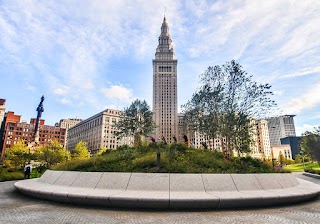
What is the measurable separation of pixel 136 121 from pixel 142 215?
33.8 meters

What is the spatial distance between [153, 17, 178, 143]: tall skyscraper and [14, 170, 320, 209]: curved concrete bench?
93554 millimetres

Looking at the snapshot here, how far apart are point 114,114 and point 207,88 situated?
10234cm

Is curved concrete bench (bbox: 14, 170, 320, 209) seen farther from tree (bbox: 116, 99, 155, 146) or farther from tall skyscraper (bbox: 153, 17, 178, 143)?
tall skyscraper (bbox: 153, 17, 178, 143)

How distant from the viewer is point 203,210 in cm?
758

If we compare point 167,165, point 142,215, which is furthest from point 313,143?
point 142,215

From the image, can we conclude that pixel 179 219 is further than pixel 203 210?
No

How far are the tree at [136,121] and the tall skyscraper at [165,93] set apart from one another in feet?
207

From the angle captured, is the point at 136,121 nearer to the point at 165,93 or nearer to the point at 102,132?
the point at 165,93

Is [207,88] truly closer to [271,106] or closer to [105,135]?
[271,106]

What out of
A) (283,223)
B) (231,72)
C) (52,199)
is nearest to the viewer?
(283,223)

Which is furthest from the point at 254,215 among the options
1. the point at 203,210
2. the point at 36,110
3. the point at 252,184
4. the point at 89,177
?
the point at 36,110

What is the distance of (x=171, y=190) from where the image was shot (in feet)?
30.7

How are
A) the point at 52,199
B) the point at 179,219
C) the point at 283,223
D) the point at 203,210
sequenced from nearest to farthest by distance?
the point at 283,223
the point at 179,219
the point at 203,210
the point at 52,199

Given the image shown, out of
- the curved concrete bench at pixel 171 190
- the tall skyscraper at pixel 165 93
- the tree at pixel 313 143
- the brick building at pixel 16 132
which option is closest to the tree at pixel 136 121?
the curved concrete bench at pixel 171 190
